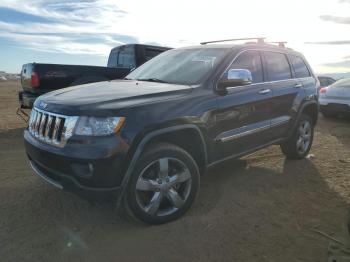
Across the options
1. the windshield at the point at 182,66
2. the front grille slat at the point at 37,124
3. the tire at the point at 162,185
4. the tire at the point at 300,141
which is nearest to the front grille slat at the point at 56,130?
the front grille slat at the point at 37,124

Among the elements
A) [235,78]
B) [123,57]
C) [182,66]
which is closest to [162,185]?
[235,78]

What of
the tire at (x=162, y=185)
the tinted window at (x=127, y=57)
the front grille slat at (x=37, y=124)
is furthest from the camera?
the tinted window at (x=127, y=57)

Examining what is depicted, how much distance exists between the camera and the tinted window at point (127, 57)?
9.94 m

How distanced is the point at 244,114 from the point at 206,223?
1.46 meters

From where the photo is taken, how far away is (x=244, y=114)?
15.3 feet

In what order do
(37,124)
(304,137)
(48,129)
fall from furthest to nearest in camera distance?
(304,137)
(37,124)
(48,129)

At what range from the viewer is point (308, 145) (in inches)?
257

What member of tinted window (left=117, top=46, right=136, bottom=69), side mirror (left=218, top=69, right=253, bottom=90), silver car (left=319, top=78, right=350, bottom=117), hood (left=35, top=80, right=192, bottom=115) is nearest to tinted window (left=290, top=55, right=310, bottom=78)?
side mirror (left=218, top=69, right=253, bottom=90)

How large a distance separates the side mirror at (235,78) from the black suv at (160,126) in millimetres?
11

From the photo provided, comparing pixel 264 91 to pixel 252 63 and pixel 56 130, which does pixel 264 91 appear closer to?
pixel 252 63

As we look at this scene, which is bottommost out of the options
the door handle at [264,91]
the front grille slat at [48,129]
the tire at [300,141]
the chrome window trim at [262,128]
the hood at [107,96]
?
the tire at [300,141]

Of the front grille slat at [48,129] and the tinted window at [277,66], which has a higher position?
the tinted window at [277,66]

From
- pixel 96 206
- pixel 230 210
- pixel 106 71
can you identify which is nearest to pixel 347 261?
pixel 230 210

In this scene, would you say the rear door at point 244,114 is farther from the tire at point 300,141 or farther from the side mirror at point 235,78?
the tire at point 300,141
